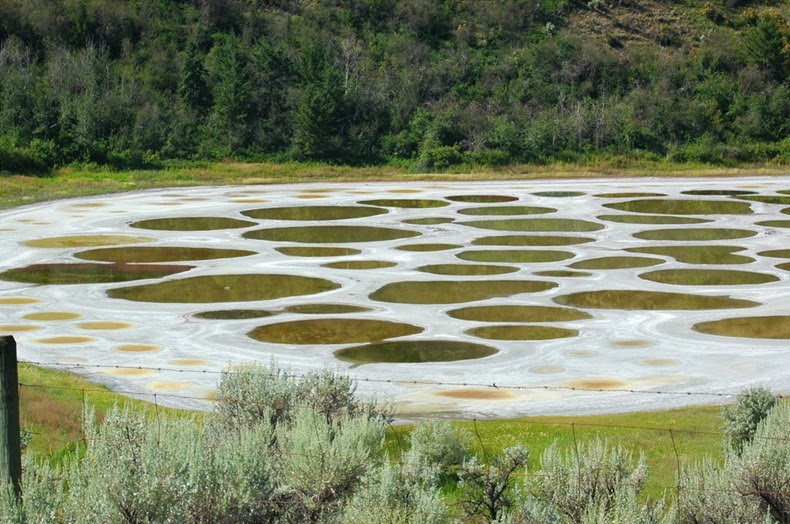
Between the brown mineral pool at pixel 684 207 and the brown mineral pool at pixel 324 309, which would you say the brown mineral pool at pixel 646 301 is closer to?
the brown mineral pool at pixel 324 309

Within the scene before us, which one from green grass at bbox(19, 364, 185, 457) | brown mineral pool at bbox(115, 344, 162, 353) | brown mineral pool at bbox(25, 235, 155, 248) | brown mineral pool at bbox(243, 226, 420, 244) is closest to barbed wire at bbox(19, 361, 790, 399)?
green grass at bbox(19, 364, 185, 457)

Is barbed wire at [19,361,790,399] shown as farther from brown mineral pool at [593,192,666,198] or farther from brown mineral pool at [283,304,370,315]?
brown mineral pool at [593,192,666,198]

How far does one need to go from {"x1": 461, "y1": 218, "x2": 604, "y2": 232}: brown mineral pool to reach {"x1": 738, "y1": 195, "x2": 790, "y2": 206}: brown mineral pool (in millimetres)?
11737

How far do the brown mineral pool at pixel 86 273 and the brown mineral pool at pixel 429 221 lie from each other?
13155 millimetres

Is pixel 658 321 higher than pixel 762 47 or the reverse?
the reverse

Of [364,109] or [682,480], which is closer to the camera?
[682,480]

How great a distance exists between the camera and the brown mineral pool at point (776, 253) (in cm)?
3769

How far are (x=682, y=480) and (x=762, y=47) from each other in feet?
268

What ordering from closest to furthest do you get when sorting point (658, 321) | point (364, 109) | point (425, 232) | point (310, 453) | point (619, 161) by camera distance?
point (310, 453), point (658, 321), point (425, 232), point (619, 161), point (364, 109)

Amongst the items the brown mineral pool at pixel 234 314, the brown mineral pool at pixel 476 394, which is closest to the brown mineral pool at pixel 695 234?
the brown mineral pool at pixel 234 314

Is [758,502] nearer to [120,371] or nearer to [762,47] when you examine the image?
[120,371]

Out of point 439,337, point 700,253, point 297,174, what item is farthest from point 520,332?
point 297,174

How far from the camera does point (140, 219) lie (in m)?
48.8

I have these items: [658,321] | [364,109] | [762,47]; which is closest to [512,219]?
[658,321]
